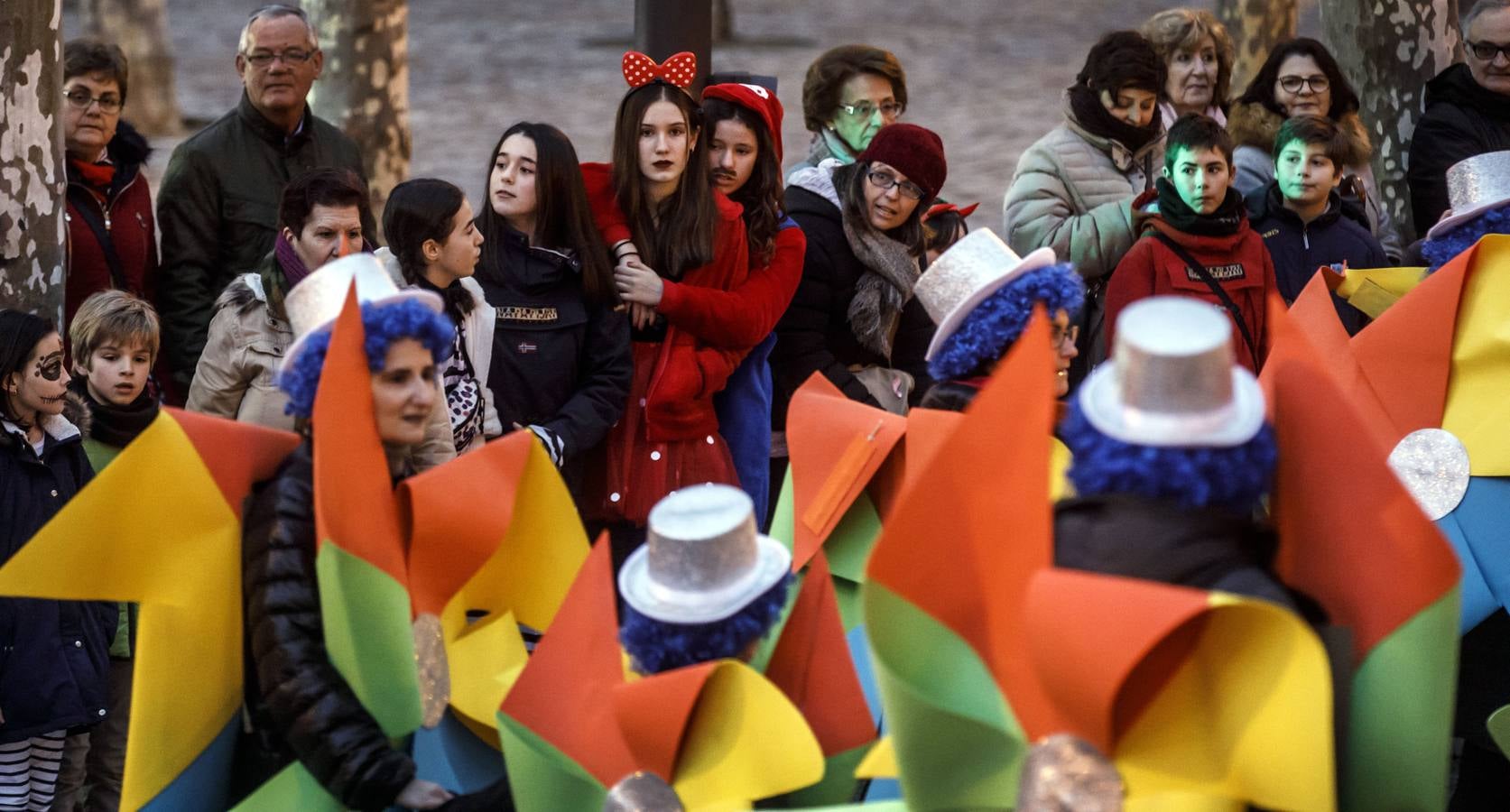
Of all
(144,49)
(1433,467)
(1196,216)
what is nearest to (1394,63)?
(1196,216)

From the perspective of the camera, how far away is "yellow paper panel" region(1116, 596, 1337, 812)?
3.04 m

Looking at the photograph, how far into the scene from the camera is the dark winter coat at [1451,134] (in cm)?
731

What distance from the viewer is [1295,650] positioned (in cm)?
304

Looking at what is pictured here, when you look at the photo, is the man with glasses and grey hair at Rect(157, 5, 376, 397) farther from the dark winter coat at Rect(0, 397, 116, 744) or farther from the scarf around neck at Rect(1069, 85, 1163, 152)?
the scarf around neck at Rect(1069, 85, 1163, 152)

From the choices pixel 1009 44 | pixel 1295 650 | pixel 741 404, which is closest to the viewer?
pixel 1295 650

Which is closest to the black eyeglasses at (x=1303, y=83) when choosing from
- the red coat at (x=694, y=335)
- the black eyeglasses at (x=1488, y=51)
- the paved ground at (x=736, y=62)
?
the black eyeglasses at (x=1488, y=51)

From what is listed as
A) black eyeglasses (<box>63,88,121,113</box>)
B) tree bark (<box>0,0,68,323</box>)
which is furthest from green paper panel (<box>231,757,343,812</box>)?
black eyeglasses (<box>63,88,121,113</box>)

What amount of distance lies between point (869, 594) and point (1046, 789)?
42 cm

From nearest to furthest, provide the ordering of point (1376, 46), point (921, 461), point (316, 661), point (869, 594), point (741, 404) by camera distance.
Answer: point (869, 594), point (316, 661), point (921, 461), point (741, 404), point (1376, 46)

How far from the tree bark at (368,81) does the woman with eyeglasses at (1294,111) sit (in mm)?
4053

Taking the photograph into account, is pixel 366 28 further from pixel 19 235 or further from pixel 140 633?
pixel 140 633

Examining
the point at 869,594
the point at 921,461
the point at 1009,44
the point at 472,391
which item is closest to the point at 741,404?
the point at 472,391

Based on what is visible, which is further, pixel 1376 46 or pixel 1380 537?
pixel 1376 46

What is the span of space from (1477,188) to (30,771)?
13.5 feet
